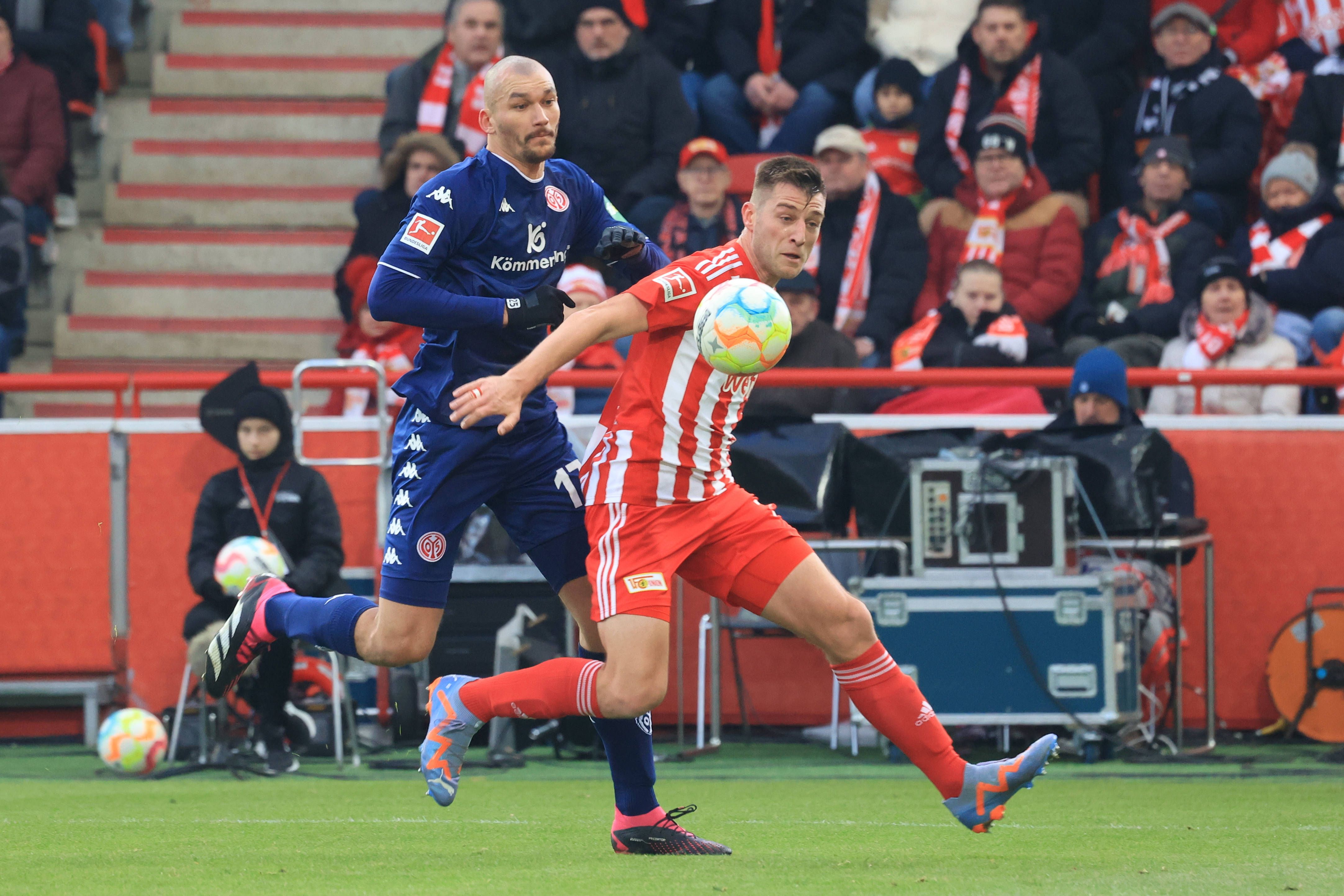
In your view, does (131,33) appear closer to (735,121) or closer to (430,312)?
(735,121)

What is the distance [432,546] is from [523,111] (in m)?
1.41

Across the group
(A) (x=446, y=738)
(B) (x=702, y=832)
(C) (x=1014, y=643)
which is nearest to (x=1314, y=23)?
(C) (x=1014, y=643)

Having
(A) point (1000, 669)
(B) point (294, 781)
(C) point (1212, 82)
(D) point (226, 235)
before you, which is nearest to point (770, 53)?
(C) point (1212, 82)

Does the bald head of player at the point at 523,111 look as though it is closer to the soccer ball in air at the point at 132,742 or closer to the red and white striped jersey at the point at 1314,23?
the soccer ball in air at the point at 132,742

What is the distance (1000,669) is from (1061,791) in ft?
3.94

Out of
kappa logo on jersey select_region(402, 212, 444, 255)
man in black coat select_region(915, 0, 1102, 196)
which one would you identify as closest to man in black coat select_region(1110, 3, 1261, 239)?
man in black coat select_region(915, 0, 1102, 196)

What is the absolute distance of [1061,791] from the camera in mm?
7484

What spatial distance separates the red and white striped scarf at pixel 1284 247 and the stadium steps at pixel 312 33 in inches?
265

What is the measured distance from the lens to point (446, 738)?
17.4 ft

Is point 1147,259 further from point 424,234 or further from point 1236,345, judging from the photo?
point 424,234

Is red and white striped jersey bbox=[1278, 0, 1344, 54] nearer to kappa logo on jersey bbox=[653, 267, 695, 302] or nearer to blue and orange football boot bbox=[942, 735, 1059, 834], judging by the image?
kappa logo on jersey bbox=[653, 267, 695, 302]

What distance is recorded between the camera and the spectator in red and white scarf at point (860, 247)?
35.7 feet

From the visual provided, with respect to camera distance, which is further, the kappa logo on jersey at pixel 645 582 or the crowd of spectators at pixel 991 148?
the crowd of spectators at pixel 991 148

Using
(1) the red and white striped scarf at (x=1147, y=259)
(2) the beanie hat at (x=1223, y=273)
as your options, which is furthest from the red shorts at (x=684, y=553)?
(1) the red and white striped scarf at (x=1147, y=259)
